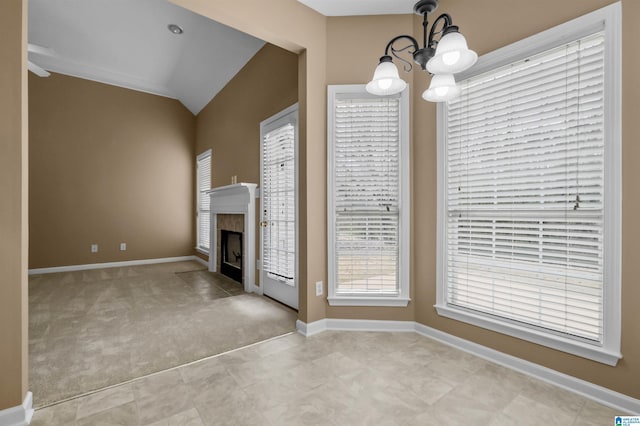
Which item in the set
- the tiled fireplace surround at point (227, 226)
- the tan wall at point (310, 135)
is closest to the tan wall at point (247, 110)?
the tiled fireplace surround at point (227, 226)

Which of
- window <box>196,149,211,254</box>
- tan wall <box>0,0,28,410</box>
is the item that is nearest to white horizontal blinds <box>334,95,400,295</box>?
tan wall <box>0,0,28,410</box>

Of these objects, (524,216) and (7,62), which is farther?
(524,216)

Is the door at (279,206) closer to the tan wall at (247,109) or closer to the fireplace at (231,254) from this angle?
the tan wall at (247,109)

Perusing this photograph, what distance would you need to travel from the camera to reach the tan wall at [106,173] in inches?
197

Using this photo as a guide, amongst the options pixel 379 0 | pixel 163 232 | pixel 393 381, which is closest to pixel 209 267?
pixel 163 232

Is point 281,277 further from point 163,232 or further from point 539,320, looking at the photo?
point 163,232

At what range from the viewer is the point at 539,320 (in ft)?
6.38

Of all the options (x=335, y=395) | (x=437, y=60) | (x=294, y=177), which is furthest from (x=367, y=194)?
(x=335, y=395)

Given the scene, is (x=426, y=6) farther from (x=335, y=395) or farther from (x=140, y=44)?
(x=140, y=44)

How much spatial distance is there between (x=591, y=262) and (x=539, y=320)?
1.60 ft

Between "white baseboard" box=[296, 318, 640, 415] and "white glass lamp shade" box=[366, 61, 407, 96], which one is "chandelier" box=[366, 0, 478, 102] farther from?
"white baseboard" box=[296, 318, 640, 415]

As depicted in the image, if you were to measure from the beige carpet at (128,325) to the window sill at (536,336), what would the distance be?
1.48m

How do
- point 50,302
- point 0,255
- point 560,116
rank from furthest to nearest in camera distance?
point 50,302
point 560,116
point 0,255

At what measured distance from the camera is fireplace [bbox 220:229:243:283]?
179 inches
